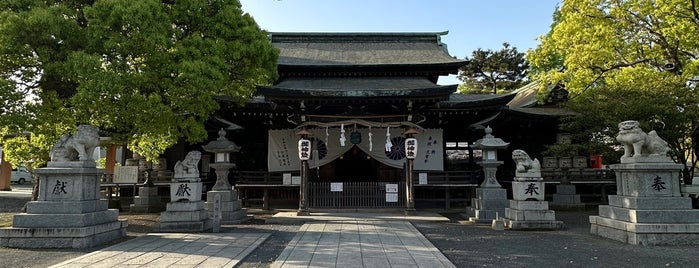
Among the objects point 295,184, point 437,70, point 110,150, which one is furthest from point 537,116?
point 110,150

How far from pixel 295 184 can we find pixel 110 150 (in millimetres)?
16068

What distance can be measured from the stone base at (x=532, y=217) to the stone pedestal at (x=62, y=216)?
10.4 m

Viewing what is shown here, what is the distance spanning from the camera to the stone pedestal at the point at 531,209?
36.2 ft

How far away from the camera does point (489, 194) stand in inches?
521

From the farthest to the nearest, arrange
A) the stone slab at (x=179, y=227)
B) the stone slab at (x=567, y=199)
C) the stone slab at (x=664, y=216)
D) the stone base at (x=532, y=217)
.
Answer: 1. the stone slab at (x=567, y=199)
2. the stone base at (x=532, y=217)
3. the stone slab at (x=179, y=227)
4. the stone slab at (x=664, y=216)

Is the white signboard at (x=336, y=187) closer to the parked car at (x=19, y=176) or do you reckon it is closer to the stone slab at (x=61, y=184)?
the stone slab at (x=61, y=184)

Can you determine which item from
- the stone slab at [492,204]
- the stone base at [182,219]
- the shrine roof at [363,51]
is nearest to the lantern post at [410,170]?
the stone slab at [492,204]

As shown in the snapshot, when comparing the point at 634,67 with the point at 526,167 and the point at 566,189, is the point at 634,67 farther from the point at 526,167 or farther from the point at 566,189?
the point at 526,167

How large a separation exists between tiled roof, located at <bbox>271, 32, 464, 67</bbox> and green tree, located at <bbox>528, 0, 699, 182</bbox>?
500 cm

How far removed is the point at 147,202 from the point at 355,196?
9.03 meters

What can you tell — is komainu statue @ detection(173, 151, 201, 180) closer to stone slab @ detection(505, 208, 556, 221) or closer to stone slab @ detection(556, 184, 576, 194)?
stone slab @ detection(505, 208, 556, 221)

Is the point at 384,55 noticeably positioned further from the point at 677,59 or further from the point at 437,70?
the point at 677,59

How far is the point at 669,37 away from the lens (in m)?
15.4

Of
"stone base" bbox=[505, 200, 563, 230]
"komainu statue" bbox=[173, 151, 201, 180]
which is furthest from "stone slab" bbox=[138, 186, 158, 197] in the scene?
"stone base" bbox=[505, 200, 563, 230]
